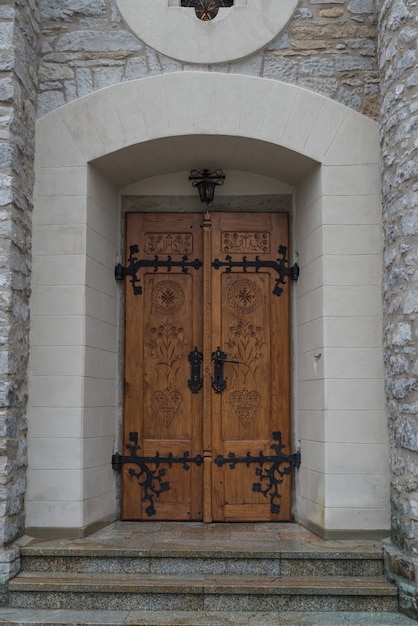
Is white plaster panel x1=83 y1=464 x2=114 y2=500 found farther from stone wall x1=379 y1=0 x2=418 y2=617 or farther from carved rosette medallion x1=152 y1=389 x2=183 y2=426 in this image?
stone wall x1=379 y1=0 x2=418 y2=617

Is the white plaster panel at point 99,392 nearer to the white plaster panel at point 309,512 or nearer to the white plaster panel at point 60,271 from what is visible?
the white plaster panel at point 60,271

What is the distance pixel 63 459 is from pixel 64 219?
1.42m

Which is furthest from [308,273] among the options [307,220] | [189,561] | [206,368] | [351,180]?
[189,561]

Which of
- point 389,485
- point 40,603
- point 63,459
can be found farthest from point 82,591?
point 389,485

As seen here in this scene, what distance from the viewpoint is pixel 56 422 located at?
4.13 meters

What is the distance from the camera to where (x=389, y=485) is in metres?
4.04

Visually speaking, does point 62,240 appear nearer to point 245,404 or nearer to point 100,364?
point 100,364

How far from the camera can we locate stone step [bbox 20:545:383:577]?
12.5ft

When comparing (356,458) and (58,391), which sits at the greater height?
(58,391)

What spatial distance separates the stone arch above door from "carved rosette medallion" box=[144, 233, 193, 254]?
457mm

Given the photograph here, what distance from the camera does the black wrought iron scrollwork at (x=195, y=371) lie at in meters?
4.71

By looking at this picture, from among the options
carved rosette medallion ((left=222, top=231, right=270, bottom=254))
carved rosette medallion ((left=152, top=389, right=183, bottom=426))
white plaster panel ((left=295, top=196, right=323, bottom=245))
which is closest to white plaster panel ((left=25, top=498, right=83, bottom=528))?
carved rosette medallion ((left=152, top=389, right=183, bottom=426))

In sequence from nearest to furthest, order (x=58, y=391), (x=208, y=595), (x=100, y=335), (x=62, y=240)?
(x=208, y=595) < (x=58, y=391) < (x=62, y=240) < (x=100, y=335)

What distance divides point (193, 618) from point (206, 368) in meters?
1.65
